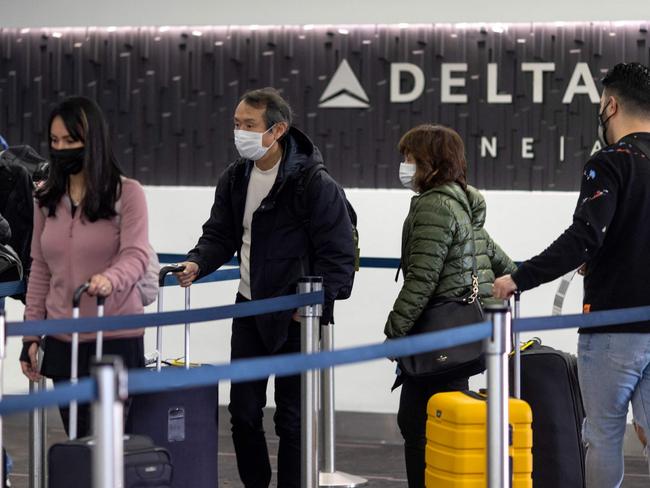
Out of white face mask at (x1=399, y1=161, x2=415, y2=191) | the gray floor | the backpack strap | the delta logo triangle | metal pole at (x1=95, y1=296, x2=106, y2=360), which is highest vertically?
the delta logo triangle

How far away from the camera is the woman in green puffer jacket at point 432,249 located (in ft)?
16.5

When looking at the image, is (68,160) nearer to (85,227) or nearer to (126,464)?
(85,227)

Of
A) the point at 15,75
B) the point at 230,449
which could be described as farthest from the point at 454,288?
the point at 15,75

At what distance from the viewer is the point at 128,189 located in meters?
4.34

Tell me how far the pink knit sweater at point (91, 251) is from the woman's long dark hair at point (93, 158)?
4 cm

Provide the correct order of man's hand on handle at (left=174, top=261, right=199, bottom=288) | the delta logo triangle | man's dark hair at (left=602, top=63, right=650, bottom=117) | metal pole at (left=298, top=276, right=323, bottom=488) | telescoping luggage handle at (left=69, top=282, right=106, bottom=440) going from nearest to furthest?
1. telescoping luggage handle at (left=69, top=282, right=106, bottom=440)
2. man's dark hair at (left=602, top=63, right=650, bottom=117)
3. metal pole at (left=298, top=276, right=323, bottom=488)
4. man's hand on handle at (left=174, top=261, right=199, bottom=288)
5. the delta logo triangle

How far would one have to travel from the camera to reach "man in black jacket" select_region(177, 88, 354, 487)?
16.8ft

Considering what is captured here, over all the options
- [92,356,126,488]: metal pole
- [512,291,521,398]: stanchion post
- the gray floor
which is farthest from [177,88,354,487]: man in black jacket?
[92,356,126,488]: metal pole

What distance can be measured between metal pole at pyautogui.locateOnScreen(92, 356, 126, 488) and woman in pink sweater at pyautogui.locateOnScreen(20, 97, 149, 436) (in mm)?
1264

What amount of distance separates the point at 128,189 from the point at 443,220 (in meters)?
1.32

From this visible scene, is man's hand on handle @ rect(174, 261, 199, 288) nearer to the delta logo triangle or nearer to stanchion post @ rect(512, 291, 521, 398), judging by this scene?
stanchion post @ rect(512, 291, 521, 398)

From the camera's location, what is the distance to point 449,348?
5.06 m

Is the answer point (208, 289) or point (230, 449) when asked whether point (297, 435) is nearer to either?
point (230, 449)

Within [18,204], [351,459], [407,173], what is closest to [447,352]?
[407,173]
